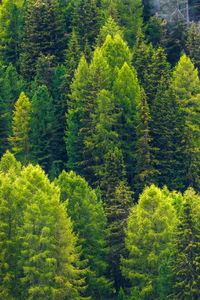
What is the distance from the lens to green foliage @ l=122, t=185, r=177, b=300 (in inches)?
2282

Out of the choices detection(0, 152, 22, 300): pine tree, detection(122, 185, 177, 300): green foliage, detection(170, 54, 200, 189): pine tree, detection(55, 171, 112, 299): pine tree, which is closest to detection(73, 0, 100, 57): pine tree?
detection(170, 54, 200, 189): pine tree

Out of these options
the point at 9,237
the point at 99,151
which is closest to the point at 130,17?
the point at 99,151

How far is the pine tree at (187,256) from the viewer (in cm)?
5412

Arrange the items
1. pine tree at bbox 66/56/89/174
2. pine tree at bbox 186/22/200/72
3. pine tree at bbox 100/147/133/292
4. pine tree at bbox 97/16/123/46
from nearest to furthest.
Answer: pine tree at bbox 100/147/133/292 < pine tree at bbox 66/56/89/174 < pine tree at bbox 97/16/123/46 < pine tree at bbox 186/22/200/72

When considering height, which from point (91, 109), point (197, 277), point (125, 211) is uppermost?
point (91, 109)

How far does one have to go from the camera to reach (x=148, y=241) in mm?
58469

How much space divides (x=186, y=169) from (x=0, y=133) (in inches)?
805

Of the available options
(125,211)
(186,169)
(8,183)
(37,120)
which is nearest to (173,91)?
(186,169)

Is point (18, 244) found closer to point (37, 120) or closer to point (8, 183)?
point (8, 183)

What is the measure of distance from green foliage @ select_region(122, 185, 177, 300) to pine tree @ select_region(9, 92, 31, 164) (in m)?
22.0

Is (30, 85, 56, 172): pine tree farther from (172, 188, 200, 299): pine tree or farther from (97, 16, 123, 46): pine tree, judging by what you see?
(172, 188, 200, 299): pine tree

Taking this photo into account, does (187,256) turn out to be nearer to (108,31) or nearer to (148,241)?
(148,241)

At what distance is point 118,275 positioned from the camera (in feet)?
207

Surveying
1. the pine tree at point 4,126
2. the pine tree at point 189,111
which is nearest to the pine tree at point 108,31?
the pine tree at point 189,111
